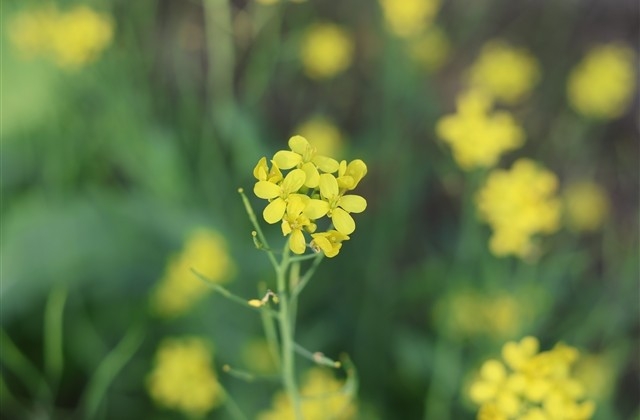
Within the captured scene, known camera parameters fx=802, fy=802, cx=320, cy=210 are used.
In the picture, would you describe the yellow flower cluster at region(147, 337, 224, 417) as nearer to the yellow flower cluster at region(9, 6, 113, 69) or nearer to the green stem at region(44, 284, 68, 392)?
the green stem at region(44, 284, 68, 392)

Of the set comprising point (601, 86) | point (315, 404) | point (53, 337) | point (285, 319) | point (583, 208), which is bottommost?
point (53, 337)

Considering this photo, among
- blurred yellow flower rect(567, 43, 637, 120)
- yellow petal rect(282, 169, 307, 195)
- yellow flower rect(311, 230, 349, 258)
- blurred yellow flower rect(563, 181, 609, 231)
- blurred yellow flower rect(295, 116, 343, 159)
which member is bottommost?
yellow flower rect(311, 230, 349, 258)

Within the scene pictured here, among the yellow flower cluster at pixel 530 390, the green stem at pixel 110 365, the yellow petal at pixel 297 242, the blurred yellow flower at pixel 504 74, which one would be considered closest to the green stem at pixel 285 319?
the yellow petal at pixel 297 242

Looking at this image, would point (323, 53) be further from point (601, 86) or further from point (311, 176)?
point (311, 176)

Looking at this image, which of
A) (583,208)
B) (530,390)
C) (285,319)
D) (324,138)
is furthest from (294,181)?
(583,208)

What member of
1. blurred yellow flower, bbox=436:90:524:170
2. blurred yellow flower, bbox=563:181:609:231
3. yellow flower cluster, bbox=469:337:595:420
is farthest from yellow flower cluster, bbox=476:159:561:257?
blurred yellow flower, bbox=563:181:609:231

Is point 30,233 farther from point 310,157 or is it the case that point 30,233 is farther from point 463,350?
point 310,157

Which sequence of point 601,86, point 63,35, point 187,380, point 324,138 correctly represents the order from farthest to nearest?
point 601,86 → point 324,138 → point 63,35 → point 187,380
